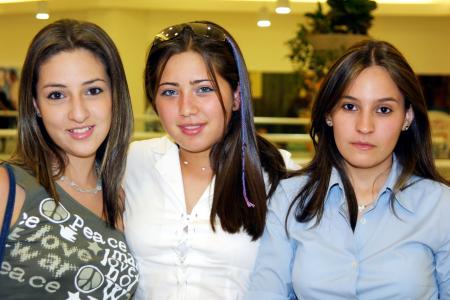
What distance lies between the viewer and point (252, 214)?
2066 mm

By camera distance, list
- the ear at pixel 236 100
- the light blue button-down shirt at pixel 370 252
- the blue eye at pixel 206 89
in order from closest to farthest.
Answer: the light blue button-down shirt at pixel 370 252 < the blue eye at pixel 206 89 < the ear at pixel 236 100

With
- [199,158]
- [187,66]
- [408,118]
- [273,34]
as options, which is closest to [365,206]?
[408,118]

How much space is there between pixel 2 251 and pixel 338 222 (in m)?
1.05

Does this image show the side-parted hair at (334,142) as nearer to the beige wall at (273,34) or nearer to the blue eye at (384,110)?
the blue eye at (384,110)

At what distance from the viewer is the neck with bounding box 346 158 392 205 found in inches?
80.7

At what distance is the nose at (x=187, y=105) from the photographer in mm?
2004

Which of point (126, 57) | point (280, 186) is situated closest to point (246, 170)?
point (280, 186)

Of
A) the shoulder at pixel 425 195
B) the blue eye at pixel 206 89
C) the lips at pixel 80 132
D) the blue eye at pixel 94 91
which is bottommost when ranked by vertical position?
the shoulder at pixel 425 195

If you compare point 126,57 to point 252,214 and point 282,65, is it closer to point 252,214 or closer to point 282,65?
point 282,65

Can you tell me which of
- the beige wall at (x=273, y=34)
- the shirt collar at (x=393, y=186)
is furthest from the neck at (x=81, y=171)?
the beige wall at (x=273, y=34)

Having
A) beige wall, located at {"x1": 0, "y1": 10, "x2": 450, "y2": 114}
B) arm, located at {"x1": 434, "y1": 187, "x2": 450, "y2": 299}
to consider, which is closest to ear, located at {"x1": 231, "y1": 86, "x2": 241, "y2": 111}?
arm, located at {"x1": 434, "y1": 187, "x2": 450, "y2": 299}

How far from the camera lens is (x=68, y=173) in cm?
202

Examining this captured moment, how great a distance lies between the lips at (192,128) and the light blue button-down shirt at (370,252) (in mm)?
440

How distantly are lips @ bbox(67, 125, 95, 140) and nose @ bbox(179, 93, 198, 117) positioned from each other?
32 cm
